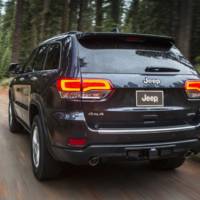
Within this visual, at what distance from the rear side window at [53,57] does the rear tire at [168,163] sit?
2.07 meters

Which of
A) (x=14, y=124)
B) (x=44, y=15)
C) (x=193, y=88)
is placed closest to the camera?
(x=193, y=88)

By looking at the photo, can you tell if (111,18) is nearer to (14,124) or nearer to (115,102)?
(14,124)

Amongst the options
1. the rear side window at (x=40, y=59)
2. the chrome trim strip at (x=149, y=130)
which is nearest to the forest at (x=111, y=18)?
the rear side window at (x=40, y=59)

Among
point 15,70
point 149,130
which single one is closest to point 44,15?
point 15,70

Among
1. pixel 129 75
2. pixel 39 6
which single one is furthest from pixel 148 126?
pixel 39 6

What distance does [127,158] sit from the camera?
473 centimetres

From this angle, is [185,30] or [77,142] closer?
[77,142]

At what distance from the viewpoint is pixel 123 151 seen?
468cm

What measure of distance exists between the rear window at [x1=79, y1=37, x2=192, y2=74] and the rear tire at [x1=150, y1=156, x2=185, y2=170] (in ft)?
4.65

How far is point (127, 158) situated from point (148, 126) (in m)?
0.43

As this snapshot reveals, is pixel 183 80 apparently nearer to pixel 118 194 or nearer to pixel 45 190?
pixel 118 194

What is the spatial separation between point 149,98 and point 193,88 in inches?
25.5

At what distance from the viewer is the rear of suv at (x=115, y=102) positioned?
463 cm

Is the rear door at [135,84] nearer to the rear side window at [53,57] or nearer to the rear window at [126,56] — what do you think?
the rear window at [126,56]
